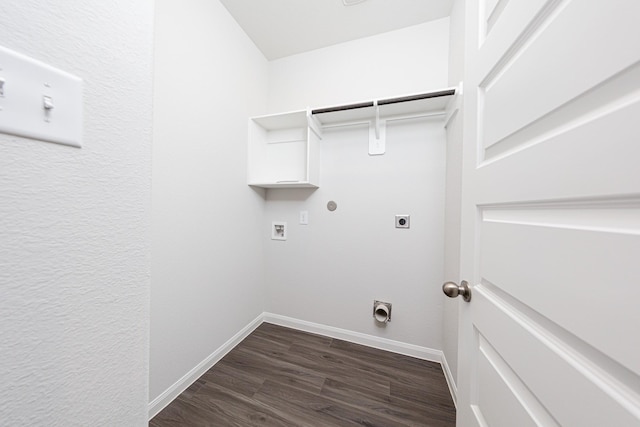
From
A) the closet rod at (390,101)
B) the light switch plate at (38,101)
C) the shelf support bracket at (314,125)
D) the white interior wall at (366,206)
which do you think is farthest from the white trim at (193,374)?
the closet rod at (390,101)

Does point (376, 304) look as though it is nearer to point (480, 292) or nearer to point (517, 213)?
point (480, 292)

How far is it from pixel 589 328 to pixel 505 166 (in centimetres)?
35

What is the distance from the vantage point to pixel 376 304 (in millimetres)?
1642

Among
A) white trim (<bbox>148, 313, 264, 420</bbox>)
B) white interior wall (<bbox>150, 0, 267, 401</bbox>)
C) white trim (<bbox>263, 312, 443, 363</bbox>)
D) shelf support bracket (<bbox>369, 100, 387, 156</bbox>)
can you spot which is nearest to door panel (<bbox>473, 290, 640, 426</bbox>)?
white trim (<bbox>263, 312, 443, 363</bbox>)

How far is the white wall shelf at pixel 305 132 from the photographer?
1451 mm

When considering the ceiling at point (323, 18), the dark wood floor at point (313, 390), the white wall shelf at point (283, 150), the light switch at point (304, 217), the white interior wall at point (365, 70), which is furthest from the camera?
the light switch at point (304, 217)

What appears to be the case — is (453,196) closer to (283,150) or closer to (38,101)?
(283,150)

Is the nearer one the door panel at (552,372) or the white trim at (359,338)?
the door panel at (552,372)

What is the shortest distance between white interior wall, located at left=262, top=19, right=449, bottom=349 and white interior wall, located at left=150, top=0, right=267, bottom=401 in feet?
1.16

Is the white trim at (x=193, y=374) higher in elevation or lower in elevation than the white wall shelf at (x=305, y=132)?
lower

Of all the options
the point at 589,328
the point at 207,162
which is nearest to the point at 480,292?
the point at 589,328

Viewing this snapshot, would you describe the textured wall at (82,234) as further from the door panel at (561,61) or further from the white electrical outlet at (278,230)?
the white electrical outlet at (278,230)

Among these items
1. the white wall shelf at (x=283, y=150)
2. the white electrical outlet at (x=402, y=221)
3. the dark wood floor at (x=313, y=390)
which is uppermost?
the white wall shelf at (x=283, y=150)

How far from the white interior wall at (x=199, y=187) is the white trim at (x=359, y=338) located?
31 cm
